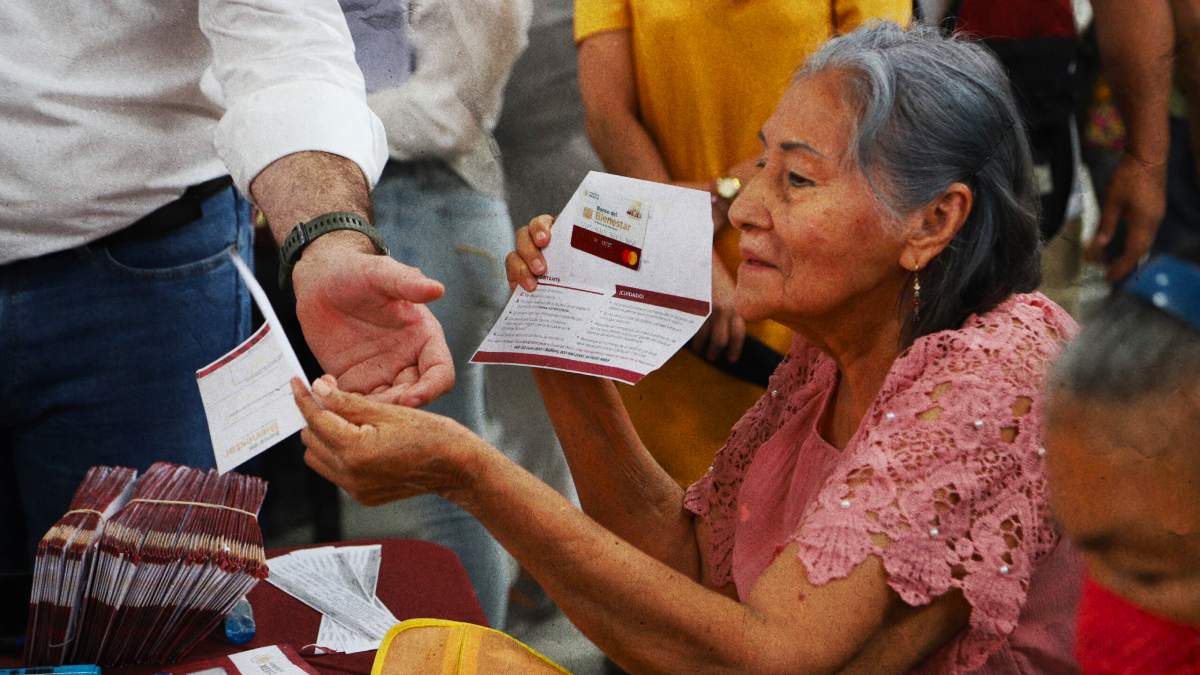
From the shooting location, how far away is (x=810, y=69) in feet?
5.30

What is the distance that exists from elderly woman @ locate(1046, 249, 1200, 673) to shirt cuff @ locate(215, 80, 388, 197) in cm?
91

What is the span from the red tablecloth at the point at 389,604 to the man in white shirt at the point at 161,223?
30cm

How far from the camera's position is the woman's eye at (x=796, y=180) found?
1578mm

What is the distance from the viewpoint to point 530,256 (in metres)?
1.76

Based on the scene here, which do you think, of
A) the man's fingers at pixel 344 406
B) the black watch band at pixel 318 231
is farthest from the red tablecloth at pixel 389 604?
the black watch band at pixel 318 231

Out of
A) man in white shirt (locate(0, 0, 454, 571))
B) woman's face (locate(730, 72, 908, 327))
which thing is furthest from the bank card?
man in white shirt (locate(0, 0, 454, 571))

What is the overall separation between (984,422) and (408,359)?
644 millimetres

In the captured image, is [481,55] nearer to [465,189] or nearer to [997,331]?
→ [465,189]

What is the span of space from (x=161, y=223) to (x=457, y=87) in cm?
77

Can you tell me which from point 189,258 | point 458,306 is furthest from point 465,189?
point 189,258

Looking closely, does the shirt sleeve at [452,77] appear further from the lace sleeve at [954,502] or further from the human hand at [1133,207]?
the lace sleeve at [954,502]

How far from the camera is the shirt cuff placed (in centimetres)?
151

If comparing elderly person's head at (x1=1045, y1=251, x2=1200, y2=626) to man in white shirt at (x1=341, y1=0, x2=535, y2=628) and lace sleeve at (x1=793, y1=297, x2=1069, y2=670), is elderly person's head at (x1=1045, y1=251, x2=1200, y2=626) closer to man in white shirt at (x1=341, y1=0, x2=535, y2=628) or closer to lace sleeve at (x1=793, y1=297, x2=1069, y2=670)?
lace sleeve at (x1=793, y1=297, x2=1069, y2=670)

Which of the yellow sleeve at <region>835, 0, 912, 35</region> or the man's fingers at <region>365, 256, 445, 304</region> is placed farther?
the yellow sleeve at <region>835, 0, 912, 35</region>
